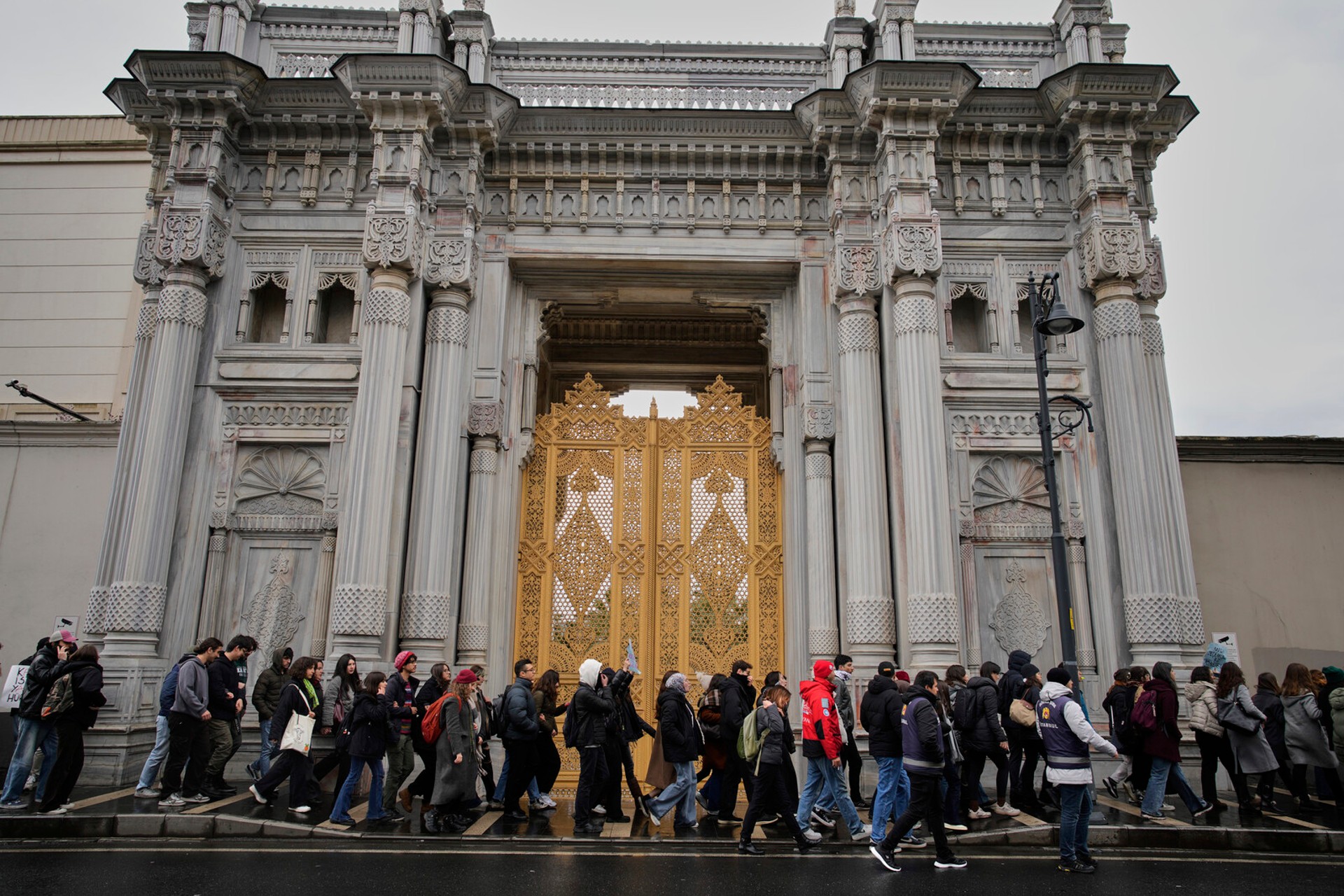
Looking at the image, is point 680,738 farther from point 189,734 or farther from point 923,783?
point 189,734

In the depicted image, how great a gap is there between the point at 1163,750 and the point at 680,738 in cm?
492

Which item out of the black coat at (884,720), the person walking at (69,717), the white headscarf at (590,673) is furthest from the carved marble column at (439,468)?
the black coat at (884,720)

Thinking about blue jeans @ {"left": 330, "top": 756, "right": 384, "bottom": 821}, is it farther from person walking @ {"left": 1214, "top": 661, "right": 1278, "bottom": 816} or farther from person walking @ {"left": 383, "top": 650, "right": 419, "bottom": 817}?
person walking @ {"left": 1214, "top": 661, "right": 1278, "bottom": 816}

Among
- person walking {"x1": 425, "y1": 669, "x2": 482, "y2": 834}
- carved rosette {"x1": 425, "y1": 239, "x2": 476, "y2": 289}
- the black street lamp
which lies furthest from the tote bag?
the black street lamp

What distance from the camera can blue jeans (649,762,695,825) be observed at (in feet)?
32.4

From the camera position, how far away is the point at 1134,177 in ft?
48.4

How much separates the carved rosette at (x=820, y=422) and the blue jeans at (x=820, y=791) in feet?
19.2

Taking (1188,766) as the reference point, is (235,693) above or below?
above

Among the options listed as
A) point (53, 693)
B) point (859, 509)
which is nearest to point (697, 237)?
point (859, 509)

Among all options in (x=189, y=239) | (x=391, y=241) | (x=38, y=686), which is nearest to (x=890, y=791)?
(x=38, y=686)

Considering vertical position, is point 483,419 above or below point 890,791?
above

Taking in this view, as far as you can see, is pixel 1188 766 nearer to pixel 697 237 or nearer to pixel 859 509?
pixel 859 509

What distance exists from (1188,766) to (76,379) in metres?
20.3

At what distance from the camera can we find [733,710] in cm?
1008
